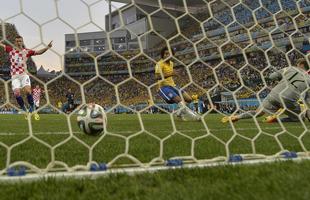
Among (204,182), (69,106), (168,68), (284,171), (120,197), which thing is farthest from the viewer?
(69,106)

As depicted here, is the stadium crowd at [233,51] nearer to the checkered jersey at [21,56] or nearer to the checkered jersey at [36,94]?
the checkered jersey at [21,56]

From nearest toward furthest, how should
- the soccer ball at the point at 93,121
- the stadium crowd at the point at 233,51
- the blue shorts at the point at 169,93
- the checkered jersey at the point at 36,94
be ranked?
the stadium crowd at the point at 233,51 → the soccer ball at the point at 93,121 → the blue shorts at the point at 169,93 → the checkered jersey at the point at 36,94

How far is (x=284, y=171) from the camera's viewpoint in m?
1.70

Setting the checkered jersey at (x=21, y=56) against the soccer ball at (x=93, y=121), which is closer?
the checkered jersey at (x=21, y=56)

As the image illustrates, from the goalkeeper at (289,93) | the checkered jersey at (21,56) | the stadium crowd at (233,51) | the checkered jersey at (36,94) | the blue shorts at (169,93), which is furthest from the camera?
the checkered jersey at (36,94)

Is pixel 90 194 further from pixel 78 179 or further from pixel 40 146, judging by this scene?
pixel 40 146

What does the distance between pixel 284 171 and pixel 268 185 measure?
0.95 feet

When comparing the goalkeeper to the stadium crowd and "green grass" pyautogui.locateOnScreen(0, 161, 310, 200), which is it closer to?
the stadium crowd

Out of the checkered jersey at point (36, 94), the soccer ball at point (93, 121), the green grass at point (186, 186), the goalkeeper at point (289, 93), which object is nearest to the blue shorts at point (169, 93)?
the goalkeeper at point (289, 93)

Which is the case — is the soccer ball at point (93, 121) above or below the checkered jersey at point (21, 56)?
below

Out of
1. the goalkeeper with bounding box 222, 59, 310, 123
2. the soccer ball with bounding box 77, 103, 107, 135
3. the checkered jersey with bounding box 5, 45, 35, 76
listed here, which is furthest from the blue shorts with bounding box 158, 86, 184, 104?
the soccer ball with bounding box 77, 103, 107, 135

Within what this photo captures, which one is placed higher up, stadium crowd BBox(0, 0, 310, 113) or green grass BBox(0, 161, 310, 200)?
stadium crowd BBox(0, 0, 310, 113)

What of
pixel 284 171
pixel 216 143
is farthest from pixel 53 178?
pixel 216 143

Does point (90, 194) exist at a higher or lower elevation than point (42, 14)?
lower
